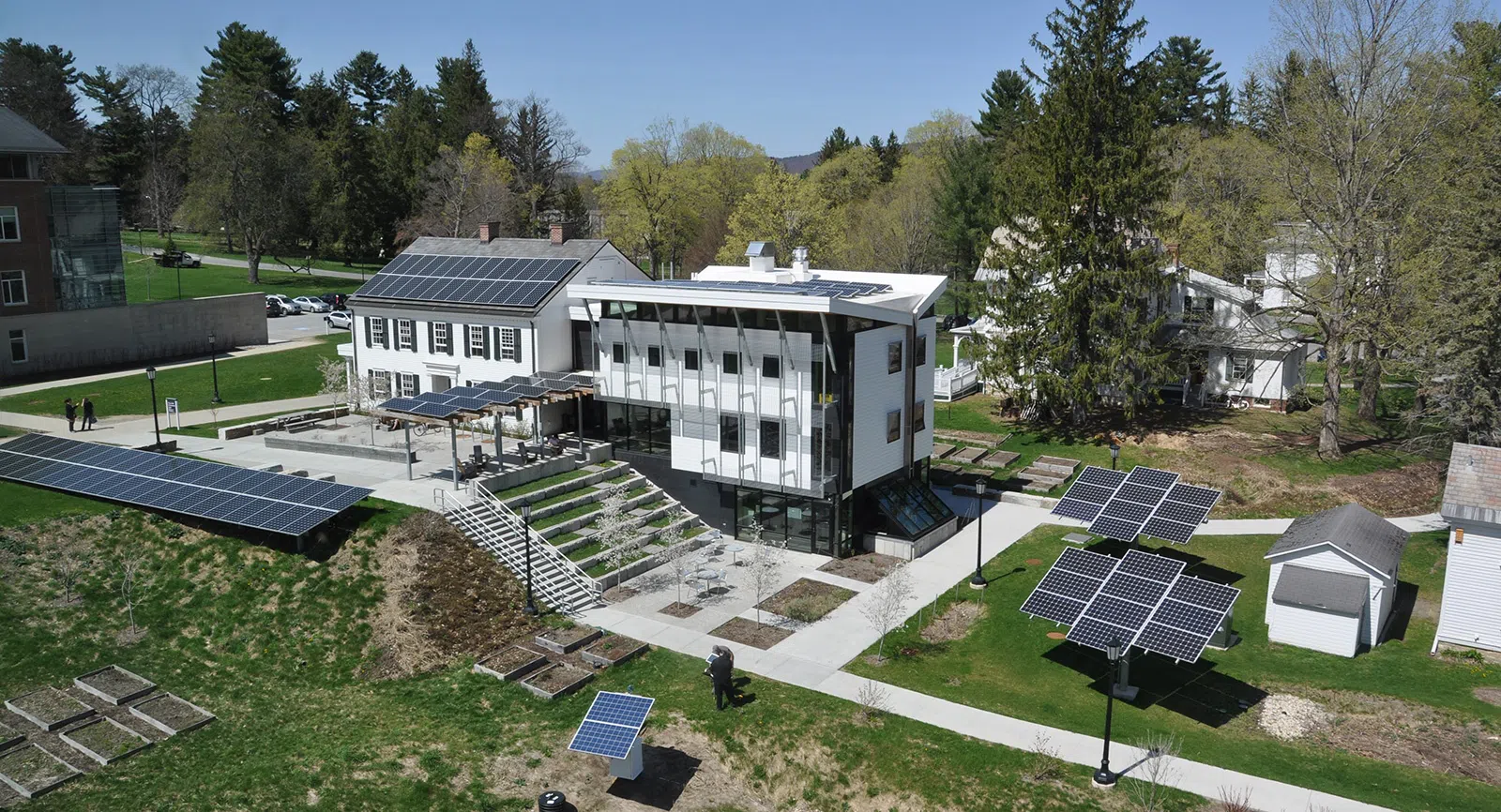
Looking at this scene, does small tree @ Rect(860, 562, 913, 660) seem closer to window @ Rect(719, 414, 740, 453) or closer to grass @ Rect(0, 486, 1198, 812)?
grass @ Rect(0, 486, 1198, 812)

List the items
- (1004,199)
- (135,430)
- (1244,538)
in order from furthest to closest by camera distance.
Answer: (1004,199) < (135,430) < (1244,538)

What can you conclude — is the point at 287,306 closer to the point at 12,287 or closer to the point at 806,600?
the point at 12,287

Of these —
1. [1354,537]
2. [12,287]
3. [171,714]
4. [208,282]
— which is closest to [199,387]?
[12,287]

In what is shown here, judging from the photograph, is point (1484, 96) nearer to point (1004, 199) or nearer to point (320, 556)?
point (1004, 199)

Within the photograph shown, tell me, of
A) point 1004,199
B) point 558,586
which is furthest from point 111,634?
point 1004,199

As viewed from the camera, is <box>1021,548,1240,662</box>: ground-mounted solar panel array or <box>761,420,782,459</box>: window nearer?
<box>1021,548,1240,662</box>: ground-mounted solar panel array

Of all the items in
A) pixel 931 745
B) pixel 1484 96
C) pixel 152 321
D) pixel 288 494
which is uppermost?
pixel 1484 96

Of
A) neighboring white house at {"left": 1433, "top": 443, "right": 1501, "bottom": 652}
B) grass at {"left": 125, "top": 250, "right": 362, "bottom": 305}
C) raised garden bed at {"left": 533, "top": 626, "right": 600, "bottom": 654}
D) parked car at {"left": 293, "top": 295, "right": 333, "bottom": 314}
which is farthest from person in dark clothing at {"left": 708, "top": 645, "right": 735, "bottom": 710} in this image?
grass at {"left": 125, "top": 250, "right": 362, "bottom": 305}
